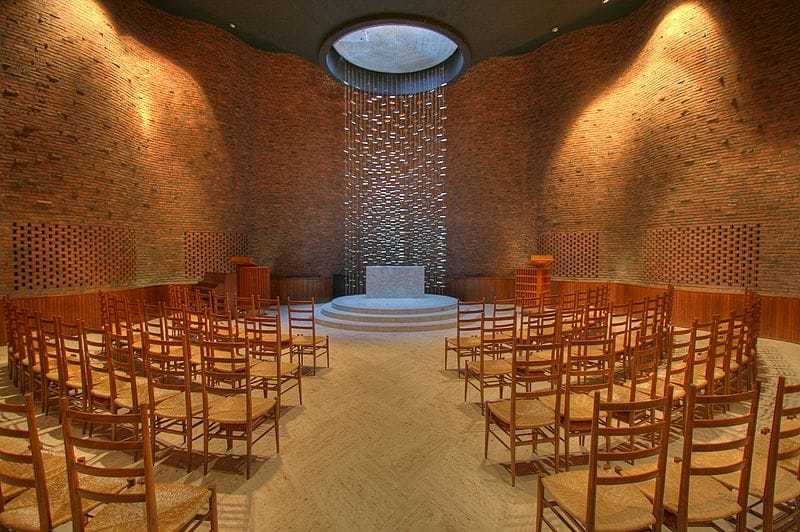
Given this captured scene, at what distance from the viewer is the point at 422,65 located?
12.6m

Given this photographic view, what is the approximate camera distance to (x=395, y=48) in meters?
12.0

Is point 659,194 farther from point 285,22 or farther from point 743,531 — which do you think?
point 285,22

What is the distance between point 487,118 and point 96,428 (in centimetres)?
1141

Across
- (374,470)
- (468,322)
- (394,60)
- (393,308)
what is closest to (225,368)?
(374,470)

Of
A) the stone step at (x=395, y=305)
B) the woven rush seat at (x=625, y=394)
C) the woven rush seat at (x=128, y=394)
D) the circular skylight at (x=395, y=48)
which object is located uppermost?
the circular skylight at (x=395, y=48)

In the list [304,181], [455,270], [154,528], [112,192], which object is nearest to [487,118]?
[455,270]

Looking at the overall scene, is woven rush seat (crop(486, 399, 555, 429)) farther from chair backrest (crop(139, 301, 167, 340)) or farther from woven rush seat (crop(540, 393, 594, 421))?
chair backrest (crop(139, 301, 167, 340))

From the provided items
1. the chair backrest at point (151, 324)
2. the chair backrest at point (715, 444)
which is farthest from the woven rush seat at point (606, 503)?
the chair backrest at point (151, 324)

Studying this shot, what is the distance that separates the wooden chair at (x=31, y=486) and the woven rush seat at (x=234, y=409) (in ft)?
2.74

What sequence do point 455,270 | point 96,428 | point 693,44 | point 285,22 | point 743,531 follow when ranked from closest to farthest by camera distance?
point 743,531 < point 96,428 < point 693,44 < point 285,22 < point 455,270

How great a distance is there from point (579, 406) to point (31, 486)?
299cm

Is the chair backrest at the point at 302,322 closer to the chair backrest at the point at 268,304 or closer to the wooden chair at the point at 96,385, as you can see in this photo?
the chair backrest at the point at 268,304

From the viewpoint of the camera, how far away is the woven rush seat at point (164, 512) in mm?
1696

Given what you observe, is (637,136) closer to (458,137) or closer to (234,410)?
(458,137)
